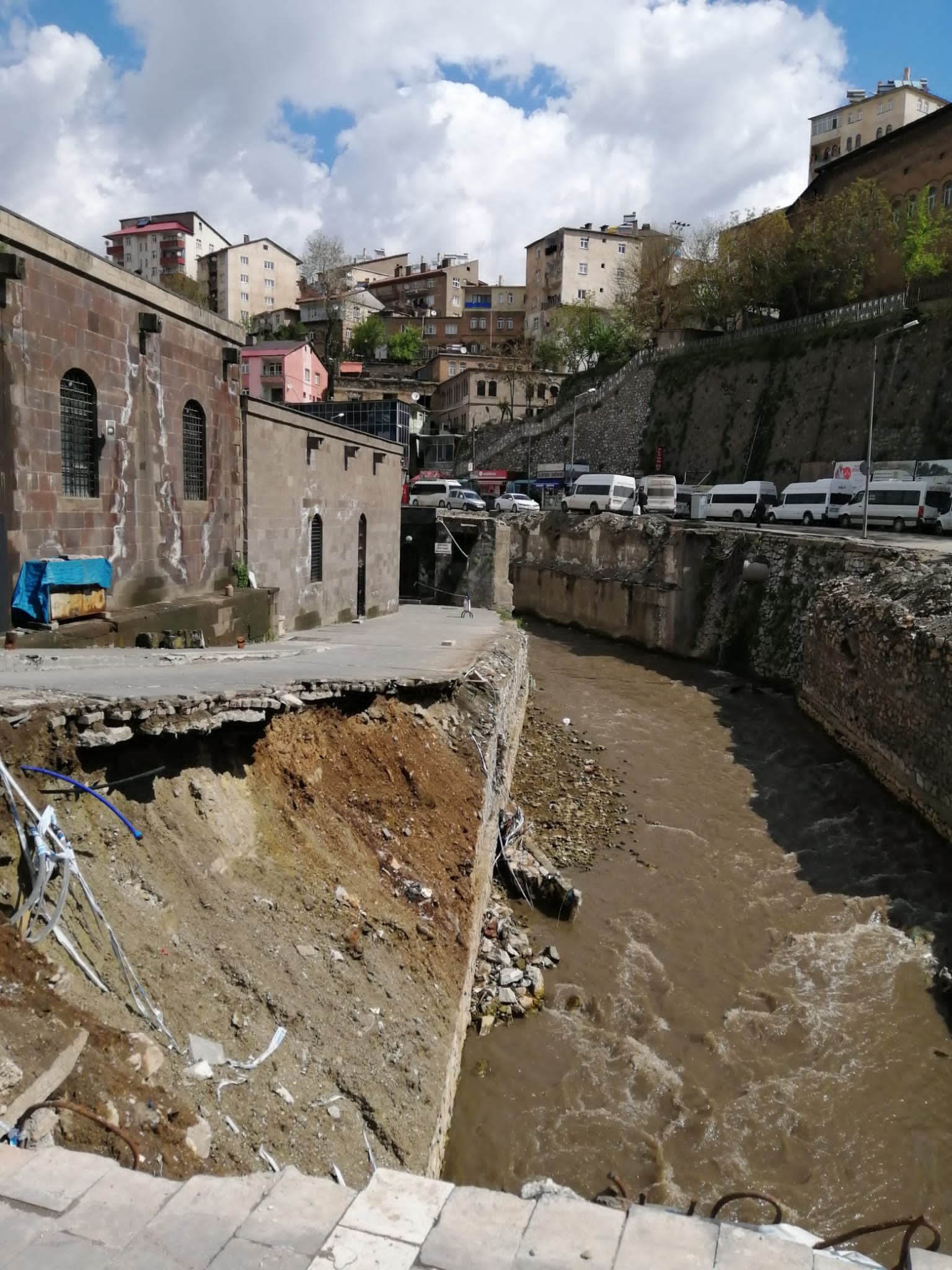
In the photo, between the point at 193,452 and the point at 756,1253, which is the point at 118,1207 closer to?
the point at 756,1253

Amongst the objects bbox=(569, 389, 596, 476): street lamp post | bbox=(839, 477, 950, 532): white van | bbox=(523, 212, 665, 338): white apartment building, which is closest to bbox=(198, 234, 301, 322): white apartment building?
bbox=(523, 212, 665, 338): white apartment building

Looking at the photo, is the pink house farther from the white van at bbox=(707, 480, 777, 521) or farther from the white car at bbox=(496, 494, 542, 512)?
the white van at bbox=(707, 480, 777, 521)

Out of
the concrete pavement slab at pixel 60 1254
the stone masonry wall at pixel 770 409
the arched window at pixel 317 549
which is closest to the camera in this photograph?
the concrete pavement slab at pixel 60 1254

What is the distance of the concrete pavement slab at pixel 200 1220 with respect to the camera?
3.25 meters

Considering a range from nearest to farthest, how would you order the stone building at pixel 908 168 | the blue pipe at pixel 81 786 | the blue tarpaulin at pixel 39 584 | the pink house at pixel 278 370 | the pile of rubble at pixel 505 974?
1. the blue pipe at pixel 81 786
2. the pile of rubble at pixel 505 974
3. the blue tarpaulin at pixel 39 584
4. the stone building at pixel 908 168
5. the pink house at pixel 278 370

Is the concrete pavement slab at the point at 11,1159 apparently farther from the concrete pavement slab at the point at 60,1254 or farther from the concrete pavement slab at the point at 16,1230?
the concrete pavement slab at the point at 60,1254

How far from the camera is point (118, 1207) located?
3443 millimetres

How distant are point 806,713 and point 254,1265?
21.3m

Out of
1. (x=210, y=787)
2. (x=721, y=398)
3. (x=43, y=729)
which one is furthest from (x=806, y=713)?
(x=721, y=398)

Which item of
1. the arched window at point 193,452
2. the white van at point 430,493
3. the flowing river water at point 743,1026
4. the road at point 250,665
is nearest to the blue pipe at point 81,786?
the road at point 250,665

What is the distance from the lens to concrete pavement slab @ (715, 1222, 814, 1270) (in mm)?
3215

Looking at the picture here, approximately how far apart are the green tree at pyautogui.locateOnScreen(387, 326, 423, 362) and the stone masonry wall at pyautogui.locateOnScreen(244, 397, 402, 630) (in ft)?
192

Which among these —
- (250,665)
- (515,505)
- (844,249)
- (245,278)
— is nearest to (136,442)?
(250,665)

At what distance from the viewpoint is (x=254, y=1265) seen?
126 inches
